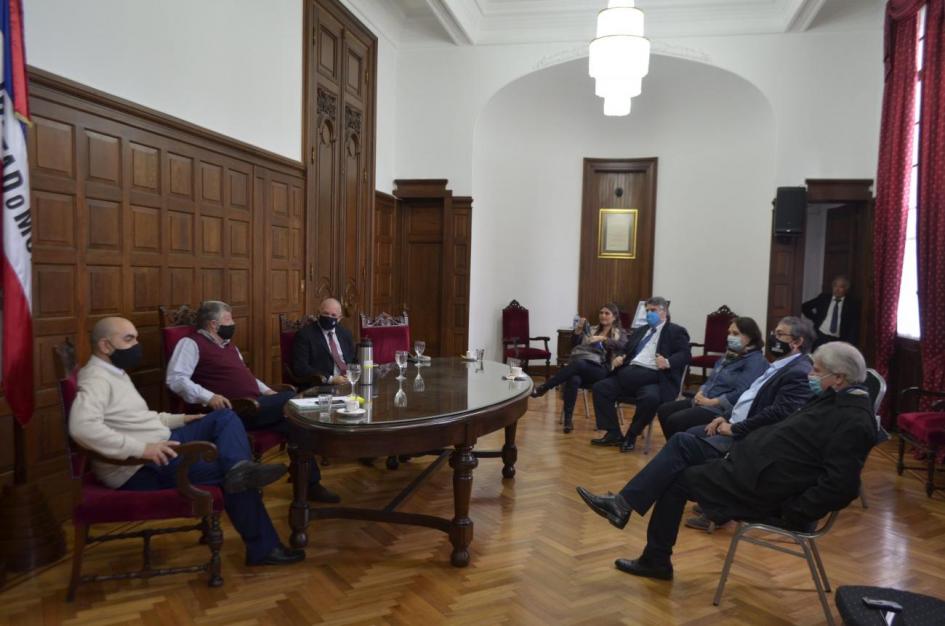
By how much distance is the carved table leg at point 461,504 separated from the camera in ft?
10.2

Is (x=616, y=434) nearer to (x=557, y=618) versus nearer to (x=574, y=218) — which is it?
(x=557, y=618)

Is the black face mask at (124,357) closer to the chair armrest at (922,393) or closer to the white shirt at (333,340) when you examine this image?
the white shirt at (333,340)

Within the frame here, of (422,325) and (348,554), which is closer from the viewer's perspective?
(348,554)

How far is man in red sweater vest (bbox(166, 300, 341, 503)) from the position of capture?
368cm

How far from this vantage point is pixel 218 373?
3.85m

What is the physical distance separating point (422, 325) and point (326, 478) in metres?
3.92

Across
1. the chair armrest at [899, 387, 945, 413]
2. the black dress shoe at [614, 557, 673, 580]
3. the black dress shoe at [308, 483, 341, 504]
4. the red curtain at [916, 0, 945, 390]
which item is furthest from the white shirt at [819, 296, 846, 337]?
the black dress shoe at [308, 483, 341, 504]

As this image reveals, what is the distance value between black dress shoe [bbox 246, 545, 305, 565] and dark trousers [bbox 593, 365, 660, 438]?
3.02 meters

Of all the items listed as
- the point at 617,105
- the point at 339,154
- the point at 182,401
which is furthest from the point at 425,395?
the point at 339,154

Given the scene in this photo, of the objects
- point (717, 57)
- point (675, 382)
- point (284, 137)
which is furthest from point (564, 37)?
point (675, 382)

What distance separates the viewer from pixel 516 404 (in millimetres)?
3525

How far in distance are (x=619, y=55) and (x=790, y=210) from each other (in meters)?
3.39

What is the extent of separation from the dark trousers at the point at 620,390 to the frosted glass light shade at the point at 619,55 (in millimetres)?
2349

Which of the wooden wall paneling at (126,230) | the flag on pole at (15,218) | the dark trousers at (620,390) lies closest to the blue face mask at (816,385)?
the dark trousers at (620,390)
